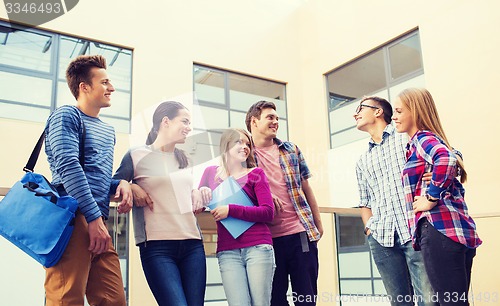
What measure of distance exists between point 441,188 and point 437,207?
7 cm

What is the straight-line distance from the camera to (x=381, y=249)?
203 cm

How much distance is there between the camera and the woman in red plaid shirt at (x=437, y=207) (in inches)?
59.0

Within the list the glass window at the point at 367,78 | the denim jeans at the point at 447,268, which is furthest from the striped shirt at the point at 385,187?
the glass window at the point at 367,78

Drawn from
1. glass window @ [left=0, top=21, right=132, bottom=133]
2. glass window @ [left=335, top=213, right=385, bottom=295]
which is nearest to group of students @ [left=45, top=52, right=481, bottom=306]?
glass window @ [left=335, top=213, right=385, bottom=295]

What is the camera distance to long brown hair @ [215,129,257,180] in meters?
1.92

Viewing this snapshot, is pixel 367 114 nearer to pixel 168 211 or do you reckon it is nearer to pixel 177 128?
pixel 177 128

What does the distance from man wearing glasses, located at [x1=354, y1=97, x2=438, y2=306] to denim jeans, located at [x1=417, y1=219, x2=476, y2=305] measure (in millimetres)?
331

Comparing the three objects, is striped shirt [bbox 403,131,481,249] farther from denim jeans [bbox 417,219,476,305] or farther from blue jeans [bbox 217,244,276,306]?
blue jeans [bbox 217,244,276,306]

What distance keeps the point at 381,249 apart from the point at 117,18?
16.6ft

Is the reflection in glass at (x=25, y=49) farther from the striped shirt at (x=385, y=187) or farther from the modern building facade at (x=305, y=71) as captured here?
the striped shirt at (x=385, y=187)

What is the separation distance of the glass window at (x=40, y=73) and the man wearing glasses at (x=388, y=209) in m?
3.82

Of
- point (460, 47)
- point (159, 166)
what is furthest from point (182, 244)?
point (460, 47)

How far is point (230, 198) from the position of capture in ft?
6.06

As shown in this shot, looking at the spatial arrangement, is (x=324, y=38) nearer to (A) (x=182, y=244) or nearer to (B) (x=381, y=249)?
(B) (x=381, y=249)
